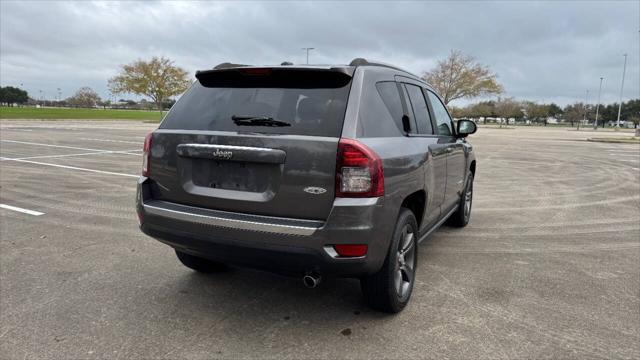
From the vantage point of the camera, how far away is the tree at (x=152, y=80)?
5328cm

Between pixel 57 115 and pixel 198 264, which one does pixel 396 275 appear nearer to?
pixel 198 264

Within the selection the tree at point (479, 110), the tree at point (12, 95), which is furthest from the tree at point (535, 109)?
the tree at point (12, 95)

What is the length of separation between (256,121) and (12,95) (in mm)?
138641

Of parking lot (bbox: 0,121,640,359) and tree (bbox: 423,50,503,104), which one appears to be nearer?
parking lot (bbox: 0,121,640,359)

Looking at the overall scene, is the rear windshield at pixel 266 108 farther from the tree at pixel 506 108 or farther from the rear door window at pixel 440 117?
the tree at pixel 506 108

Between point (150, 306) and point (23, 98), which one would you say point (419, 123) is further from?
point (23, 98)

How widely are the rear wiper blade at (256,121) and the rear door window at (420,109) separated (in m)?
1.44

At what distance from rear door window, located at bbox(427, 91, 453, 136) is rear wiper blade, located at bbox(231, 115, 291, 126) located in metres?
2.04

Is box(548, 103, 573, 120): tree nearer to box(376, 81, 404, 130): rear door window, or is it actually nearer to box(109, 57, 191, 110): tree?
box(109, 57, 191, 110): tree

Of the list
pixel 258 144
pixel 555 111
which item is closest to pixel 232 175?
pixel 258 144

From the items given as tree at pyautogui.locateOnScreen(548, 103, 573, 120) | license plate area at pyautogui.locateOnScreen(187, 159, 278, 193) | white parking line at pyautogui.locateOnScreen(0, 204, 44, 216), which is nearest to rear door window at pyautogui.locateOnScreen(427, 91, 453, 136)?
license plate area at pyautogui.locateOnScreen(187, 159, 278, 193)

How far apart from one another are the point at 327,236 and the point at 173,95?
56.9m

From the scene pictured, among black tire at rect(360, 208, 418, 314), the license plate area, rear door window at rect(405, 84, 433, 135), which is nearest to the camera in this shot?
the license plate area

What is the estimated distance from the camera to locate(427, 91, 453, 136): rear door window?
4.62 meters
